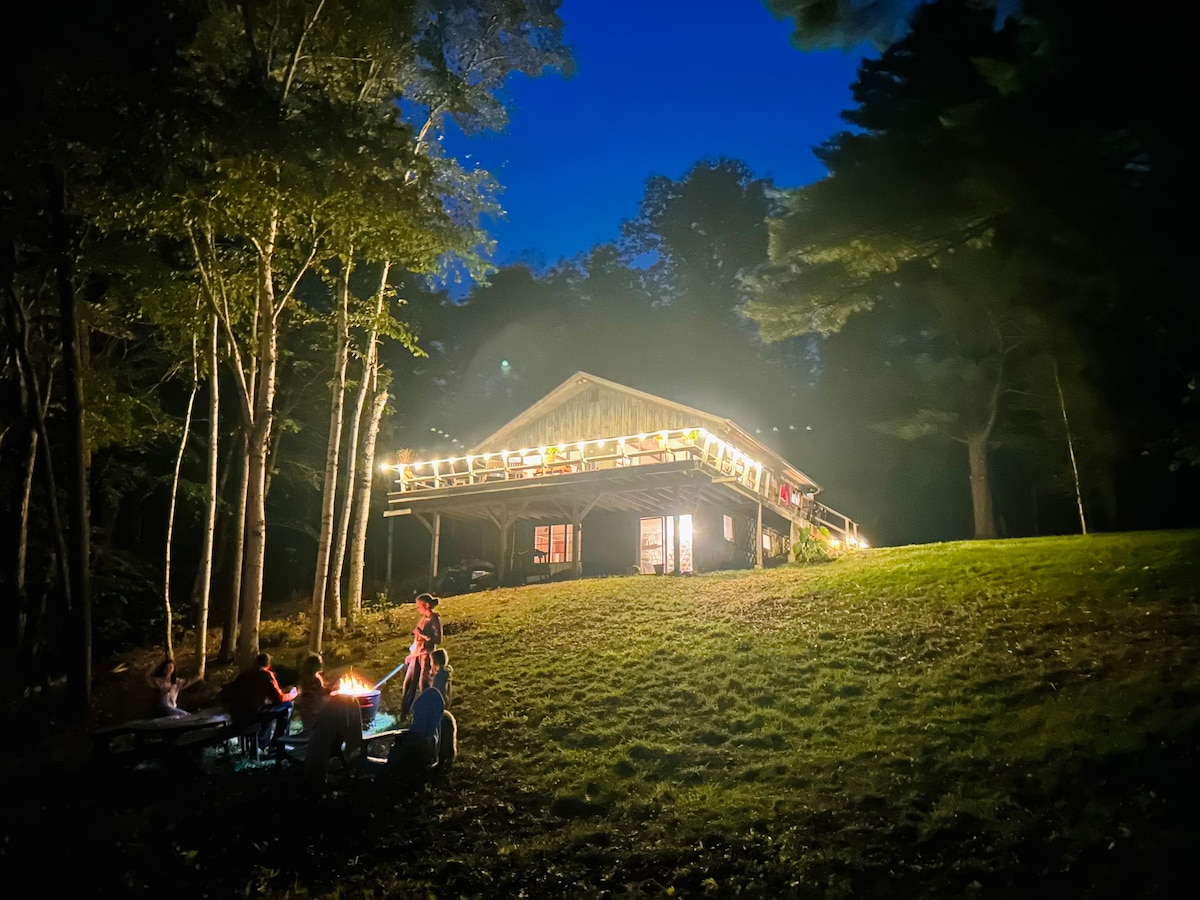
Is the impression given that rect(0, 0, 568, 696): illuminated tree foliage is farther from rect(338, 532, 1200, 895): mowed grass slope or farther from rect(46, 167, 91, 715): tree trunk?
rect(338, 532, 1200, 895): mowed grass slope

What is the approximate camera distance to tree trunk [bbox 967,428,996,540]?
2897 cm

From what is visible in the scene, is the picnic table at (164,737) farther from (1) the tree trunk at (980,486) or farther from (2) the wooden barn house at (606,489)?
(1) the tree trunk at (980,486)

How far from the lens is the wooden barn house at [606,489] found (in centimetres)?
2234

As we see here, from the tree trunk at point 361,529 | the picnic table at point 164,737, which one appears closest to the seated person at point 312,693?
the picnic table at point 164,737

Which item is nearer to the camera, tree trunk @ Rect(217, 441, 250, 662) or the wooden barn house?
tree trunk @ Rect(217, 441, 250, 662)

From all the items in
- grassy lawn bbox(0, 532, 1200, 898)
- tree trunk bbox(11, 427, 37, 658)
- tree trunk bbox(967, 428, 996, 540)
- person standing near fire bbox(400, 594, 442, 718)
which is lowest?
grassy lawn bbox(0, 532, 1200, 898)

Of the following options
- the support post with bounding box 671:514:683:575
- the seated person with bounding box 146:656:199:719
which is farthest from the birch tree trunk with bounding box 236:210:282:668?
the support post with bounding box 671:514:683:575

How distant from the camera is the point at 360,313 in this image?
56.4 feet

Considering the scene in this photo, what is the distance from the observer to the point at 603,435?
2566 cm

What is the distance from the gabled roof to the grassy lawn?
1130 cm

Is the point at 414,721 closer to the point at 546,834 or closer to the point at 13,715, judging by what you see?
the point at 546,834

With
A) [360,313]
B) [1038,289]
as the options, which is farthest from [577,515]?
[1038,289]

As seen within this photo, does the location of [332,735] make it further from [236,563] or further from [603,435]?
[603,435]

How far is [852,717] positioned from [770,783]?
2055 mm
